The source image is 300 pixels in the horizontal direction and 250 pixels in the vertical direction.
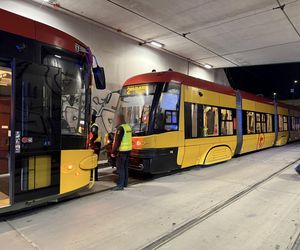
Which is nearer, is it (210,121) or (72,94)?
(72,94)

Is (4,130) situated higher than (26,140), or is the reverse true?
(4,130)

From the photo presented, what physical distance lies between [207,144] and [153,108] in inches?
113

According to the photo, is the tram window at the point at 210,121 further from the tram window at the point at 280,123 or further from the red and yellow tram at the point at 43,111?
the tram window at the point at 280,123

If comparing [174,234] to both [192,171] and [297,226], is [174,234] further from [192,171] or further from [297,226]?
[192,171]

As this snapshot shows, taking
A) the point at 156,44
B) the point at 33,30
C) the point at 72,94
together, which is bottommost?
the point at 72,94

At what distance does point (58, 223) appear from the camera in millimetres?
4422

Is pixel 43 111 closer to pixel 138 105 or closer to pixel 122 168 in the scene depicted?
pixel 122 168

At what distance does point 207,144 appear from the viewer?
370 inches

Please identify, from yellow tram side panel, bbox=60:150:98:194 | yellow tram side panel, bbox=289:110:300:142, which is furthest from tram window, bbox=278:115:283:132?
yellow tram side panel, bbox=60:150:98:194

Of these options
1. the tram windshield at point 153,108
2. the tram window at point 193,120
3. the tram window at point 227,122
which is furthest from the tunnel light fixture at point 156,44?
the tram windshield at point 153,108

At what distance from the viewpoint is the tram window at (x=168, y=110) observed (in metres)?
7.52

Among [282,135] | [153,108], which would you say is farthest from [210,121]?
[282,135]

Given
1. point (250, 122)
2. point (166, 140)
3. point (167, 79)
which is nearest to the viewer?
point (166, 140)

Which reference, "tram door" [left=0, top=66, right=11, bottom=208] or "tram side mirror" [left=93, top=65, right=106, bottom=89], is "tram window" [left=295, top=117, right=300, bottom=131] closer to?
"tram side mirror" [left=93, top=65, right=106, bottom=89]
